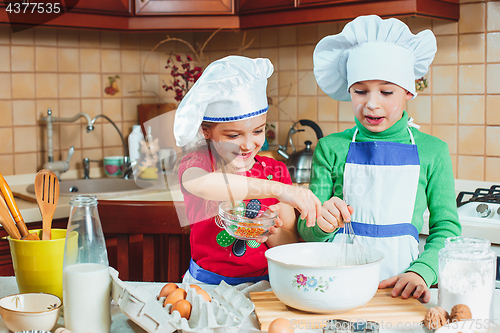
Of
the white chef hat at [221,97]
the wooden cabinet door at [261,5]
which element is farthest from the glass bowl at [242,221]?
the wooden cabinet door at [261,5]

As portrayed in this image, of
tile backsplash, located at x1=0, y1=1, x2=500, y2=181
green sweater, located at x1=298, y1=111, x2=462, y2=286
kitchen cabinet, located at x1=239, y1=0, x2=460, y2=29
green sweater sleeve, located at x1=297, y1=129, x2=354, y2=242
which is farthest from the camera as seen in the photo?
tile backsplash, located at x1=0, y1=1, x2=500, y2=181

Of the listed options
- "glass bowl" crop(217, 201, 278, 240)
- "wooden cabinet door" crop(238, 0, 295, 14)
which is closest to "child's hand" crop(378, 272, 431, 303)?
"glass bowl" crop(217, 201, 278, 240)

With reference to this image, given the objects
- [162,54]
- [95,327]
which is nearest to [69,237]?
[95,327]

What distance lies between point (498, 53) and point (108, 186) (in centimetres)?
163

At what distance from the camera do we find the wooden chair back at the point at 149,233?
63.6 inches

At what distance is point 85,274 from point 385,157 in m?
0.66

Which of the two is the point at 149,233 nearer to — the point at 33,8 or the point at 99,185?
the point at 99,185

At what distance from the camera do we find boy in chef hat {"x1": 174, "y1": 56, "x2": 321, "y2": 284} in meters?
0.81

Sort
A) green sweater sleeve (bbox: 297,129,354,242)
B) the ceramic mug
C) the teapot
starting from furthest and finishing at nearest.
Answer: the ceramic mug → the teapot → green sweater sleeve (bbox: 297,129,354,242)

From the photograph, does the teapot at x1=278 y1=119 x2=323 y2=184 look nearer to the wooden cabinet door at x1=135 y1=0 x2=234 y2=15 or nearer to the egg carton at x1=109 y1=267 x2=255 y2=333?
the wooden cabinet door at x1=135 y1=0 x2=234 y2=15

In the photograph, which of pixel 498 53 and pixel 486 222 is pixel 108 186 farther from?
pixel 498 53

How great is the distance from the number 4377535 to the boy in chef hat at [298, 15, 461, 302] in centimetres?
113

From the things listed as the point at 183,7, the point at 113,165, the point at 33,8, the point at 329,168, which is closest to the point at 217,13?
the point at 183,7

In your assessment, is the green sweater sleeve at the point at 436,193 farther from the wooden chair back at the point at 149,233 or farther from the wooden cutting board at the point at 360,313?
the wooden chair back at the point at 149,233
